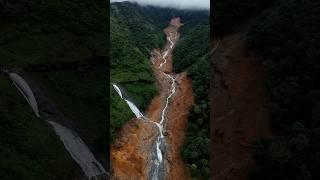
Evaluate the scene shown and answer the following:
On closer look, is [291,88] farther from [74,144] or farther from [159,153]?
[159,153]

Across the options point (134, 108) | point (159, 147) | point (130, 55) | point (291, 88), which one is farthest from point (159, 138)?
point (291, 88)

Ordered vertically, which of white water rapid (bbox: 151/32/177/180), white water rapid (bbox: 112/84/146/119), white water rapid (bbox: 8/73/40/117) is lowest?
white water rapid (bbox: 151/32/177/180)

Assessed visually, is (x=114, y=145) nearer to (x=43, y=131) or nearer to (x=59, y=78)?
(x=59, y=78)

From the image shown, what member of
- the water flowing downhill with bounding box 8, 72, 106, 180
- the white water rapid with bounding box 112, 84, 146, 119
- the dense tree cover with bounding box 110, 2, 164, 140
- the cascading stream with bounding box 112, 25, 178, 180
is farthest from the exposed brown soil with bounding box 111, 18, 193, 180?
the water flowing downhill with bounding box 8, 72, 106, 180

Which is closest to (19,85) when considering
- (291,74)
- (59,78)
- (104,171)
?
(59,78)

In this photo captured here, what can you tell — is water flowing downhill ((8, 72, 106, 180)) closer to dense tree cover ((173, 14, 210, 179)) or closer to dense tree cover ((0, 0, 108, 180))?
dense tree cover ((0, 0, 108, 180))
